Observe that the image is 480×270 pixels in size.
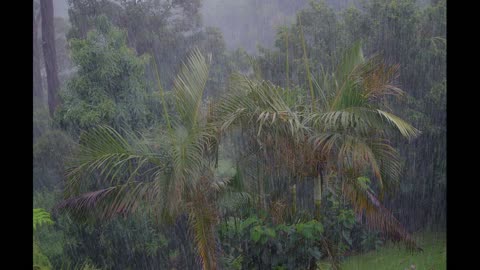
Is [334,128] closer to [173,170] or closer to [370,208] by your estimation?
[370,208]

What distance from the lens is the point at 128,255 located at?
5.39 meters

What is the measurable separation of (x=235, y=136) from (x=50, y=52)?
337 cm

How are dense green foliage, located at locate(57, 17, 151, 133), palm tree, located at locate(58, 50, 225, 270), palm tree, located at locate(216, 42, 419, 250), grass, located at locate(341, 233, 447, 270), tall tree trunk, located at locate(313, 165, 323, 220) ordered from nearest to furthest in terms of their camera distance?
palm tree, located at locate(58, 50, 225, 270) → palm tree, located at locate(216, 42, 419, 250) → tall tree trunk, located at locate(313, 165, 323, 220) → dense green foliage, located at locate(57, 17, 151, 133) → grass, located at locate(341, 233, 447, 270)

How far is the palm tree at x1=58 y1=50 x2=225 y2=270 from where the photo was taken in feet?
13.1

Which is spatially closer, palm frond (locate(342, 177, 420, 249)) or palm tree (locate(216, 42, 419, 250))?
palm tree (locate(216, 42, 419, 250))

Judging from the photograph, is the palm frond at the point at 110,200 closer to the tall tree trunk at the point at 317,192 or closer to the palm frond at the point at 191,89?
the palm frond at the point at 191,89

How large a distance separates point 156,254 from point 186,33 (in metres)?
3.45

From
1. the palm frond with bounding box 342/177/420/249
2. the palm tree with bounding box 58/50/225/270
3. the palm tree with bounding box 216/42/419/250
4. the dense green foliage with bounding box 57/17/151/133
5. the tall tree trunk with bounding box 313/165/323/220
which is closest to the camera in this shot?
the palm tree with bounding box 58/50/225/270

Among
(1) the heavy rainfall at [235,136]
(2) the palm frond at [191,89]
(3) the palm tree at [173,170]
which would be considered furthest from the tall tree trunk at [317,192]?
(2) the palm frond at [191,89]

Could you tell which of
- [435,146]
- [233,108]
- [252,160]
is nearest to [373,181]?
[435,146]

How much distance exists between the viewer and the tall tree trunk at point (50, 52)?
5980 millimetres

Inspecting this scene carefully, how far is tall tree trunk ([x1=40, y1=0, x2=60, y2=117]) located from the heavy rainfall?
0.08 feet

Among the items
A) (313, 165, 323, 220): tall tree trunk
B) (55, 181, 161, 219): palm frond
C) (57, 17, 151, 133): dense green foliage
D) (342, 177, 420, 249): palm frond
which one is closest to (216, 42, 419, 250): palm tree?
(342, 177, 420, 249): palm frond

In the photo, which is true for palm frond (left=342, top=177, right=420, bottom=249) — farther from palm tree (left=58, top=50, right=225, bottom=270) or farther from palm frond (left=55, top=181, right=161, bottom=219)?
palm frond (left=55, top=181, right=161, bottom=219)
